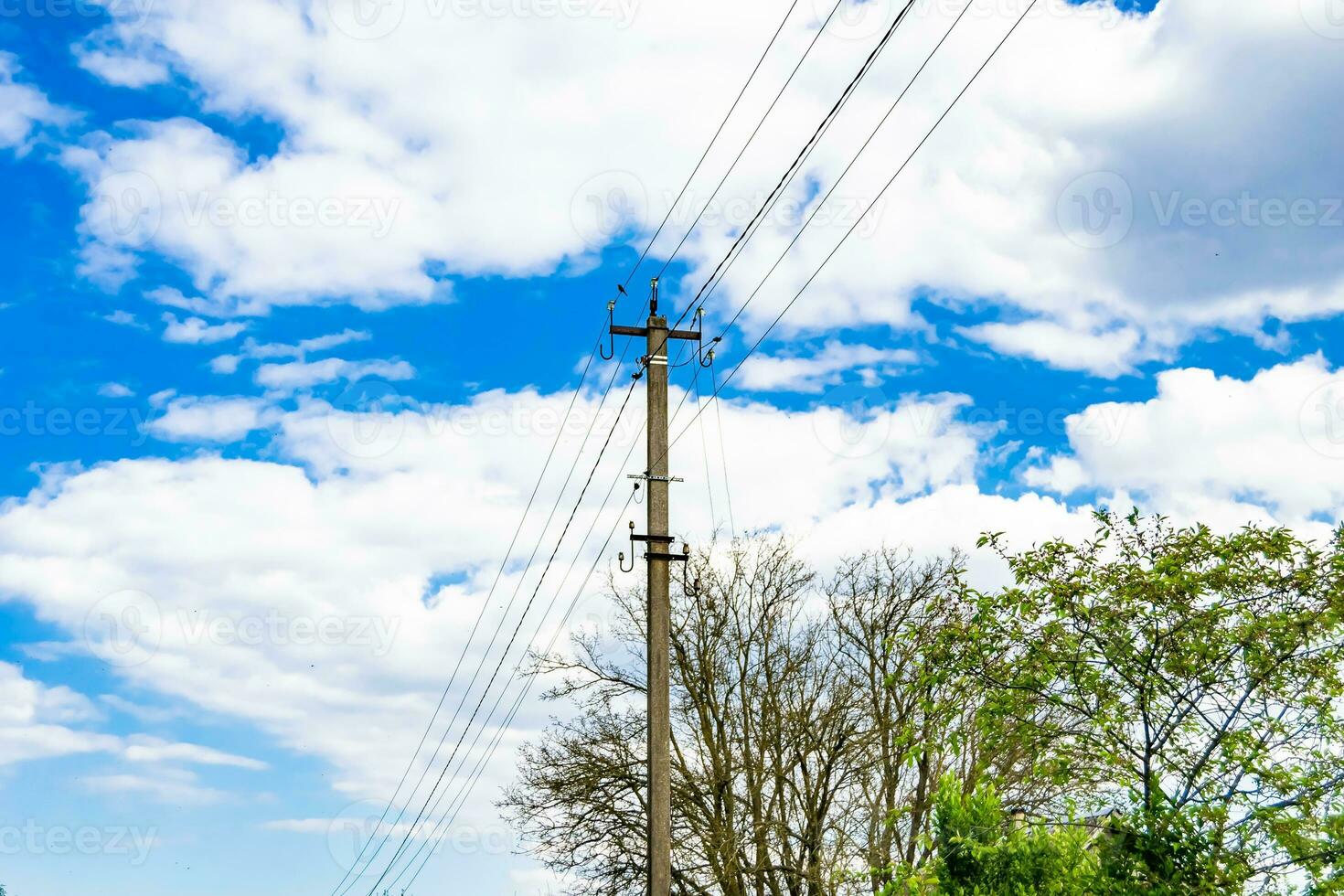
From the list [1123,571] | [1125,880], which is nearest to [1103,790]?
[1125,880]

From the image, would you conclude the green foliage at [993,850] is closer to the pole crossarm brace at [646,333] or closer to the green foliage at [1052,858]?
the green foliage at [1052,858]

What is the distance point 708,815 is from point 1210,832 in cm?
1908

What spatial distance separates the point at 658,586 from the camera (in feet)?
45.0

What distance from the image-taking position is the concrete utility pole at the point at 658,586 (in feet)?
41.9

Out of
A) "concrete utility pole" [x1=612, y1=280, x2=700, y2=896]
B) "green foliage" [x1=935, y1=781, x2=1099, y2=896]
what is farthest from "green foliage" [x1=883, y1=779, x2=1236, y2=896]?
"concrete utility pole" [x1=612, y1=280, x2=700, y2=896]

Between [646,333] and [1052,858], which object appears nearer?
[1052,858]

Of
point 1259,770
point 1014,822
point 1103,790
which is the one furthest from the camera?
point 1014,822

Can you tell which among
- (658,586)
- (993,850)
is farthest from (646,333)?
(993,850)

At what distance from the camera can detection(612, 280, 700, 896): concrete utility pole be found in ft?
41.9

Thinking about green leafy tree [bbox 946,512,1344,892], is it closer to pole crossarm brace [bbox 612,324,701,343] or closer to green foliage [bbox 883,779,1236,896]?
green foliage [bbox 883,779,1236,896]

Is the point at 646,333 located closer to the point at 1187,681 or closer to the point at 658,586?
the point at 658,586

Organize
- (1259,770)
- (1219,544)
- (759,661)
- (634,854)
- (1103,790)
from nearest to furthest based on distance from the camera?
(1259,770) → (1219,544) → (1103,790) → (634,854) → (759,661)

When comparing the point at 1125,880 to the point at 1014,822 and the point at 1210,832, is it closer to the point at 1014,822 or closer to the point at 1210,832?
the point at 1210,832

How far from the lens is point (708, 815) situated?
25.8m
